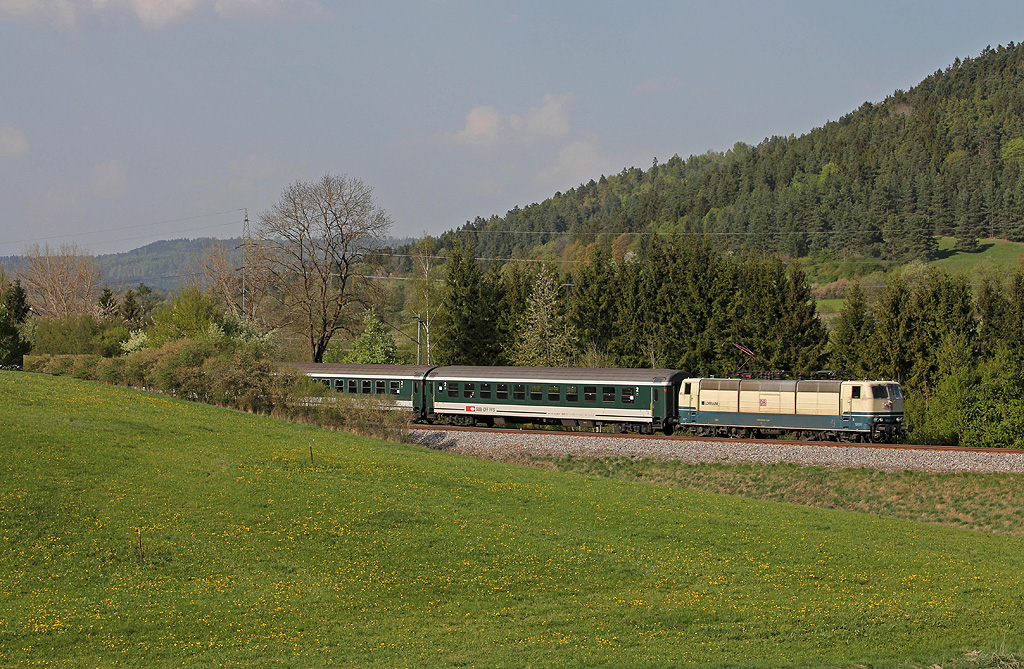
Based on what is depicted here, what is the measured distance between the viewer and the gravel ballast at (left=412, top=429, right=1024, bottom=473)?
3559 cm

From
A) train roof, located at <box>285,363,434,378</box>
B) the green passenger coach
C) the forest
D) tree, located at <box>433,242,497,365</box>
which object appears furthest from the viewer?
tree, located at <box>433,242,497,365</box>

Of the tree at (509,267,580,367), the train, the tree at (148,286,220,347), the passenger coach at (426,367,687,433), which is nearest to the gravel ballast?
the train

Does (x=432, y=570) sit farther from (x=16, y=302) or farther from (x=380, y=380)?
(x=16, y=302)

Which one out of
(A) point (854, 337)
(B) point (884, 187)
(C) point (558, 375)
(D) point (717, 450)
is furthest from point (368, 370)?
(B) point (884, 187)

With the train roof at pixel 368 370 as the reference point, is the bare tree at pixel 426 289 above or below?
above

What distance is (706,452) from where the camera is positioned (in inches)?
1596

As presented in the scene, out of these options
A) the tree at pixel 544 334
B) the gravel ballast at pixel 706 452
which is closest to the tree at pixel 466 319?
the tree at pixel 544 334

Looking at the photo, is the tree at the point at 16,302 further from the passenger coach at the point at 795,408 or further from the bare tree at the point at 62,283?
the passenger coach at the point at 795,408

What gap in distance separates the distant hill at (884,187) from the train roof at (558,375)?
94726 millimetres

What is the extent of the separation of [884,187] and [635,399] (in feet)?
400

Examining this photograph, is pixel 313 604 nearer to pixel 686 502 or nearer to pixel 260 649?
pixel 260 649

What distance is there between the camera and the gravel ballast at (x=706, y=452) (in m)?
35.6

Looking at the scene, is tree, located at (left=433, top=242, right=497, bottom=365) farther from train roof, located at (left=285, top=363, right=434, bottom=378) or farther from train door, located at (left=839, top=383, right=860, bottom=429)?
train door, located at (left=839, top=383, right=860, bottom=429)

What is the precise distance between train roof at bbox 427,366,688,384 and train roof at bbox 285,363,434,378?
3.86 ft
